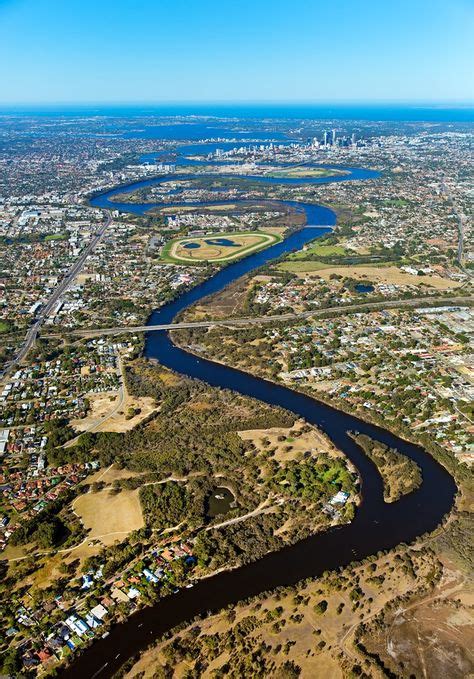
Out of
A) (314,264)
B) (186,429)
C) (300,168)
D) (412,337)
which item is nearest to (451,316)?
(412,337)

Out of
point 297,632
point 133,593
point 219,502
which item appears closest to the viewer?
point 297,632

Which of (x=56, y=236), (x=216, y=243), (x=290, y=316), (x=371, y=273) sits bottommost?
(x=290, y=316)


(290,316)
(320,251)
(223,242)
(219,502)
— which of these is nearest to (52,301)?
(290,316)

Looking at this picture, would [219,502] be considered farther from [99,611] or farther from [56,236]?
[56,236]

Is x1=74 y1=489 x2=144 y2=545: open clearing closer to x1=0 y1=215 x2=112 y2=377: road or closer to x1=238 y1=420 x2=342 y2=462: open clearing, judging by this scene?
x1=238 y1=420 x2=342 y2=462: open clearing

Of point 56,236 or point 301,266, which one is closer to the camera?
point 301,266

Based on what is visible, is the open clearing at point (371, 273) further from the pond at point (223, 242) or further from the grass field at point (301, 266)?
the pond at point (223, 242)

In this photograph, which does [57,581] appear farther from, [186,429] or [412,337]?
[412,337]
